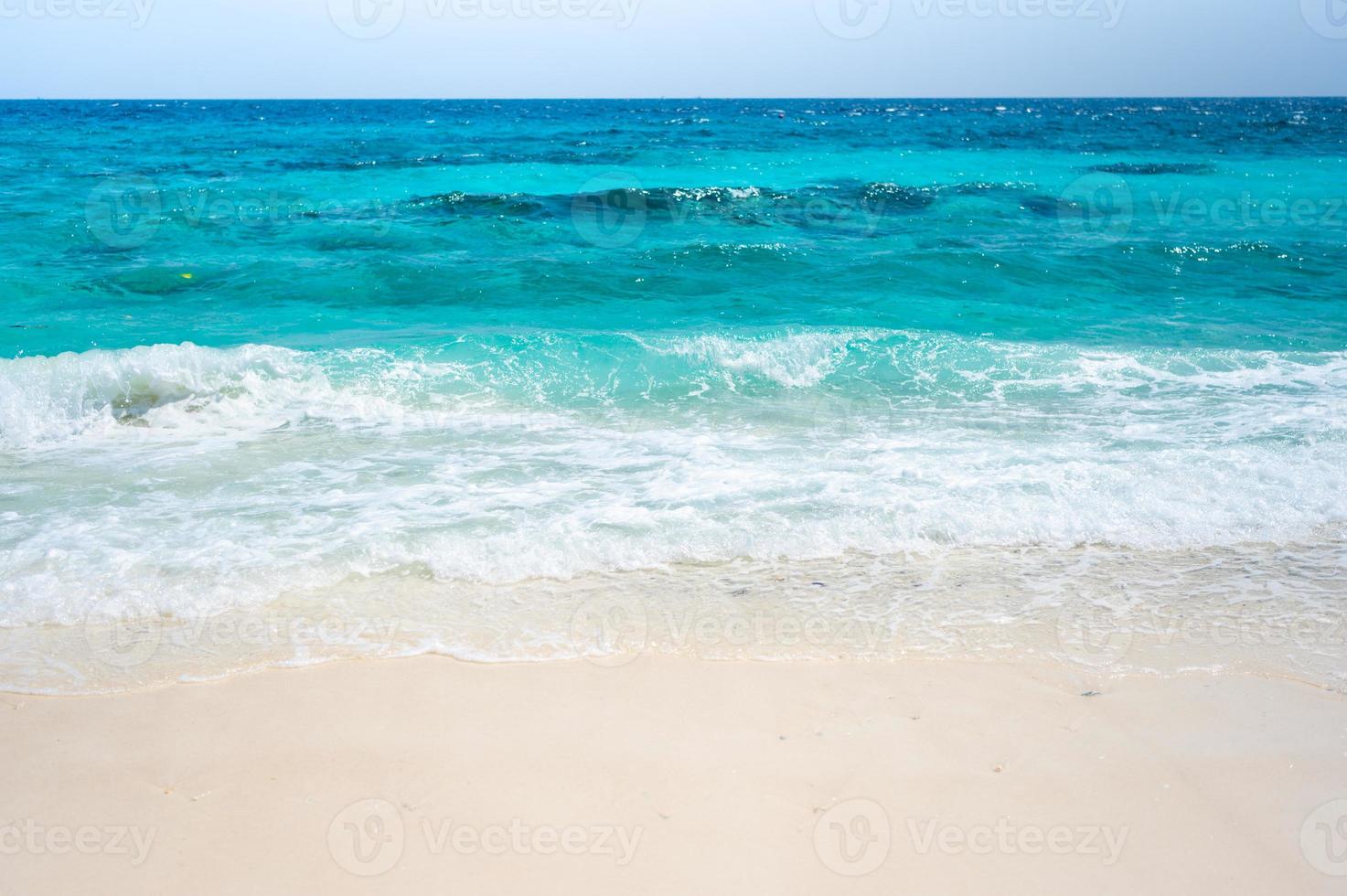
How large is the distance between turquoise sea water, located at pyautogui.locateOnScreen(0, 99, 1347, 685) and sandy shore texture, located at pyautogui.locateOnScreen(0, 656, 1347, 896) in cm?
63

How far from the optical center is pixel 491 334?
9.33 metres

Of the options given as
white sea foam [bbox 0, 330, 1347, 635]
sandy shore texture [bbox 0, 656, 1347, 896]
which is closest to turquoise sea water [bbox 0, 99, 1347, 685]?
white sea foam [bbox 0, 330, 1347, 635]

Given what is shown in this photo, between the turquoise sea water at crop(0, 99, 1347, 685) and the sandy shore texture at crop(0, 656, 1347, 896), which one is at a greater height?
the turquoise sea water at crop(0, 99, 1347, 685)

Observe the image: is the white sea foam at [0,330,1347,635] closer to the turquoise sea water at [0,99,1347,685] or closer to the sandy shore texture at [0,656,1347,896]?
the turquoise sea water at [0,99,1347,685]

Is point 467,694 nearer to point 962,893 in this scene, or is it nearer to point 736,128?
point 962,893

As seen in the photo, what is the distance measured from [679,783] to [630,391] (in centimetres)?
515

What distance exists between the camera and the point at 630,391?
7.93 meters

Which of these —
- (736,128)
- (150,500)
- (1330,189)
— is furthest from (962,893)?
(736,128)

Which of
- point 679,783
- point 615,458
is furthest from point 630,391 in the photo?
point 679,783

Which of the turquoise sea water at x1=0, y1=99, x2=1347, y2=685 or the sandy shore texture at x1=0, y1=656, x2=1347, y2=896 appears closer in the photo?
the sandy shore texture at x1=0, y1=656, x2=1347, y2=896

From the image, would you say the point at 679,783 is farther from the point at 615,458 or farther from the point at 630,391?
the point at 630,391

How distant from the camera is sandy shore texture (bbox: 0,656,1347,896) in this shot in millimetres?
2727

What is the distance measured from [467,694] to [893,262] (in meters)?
10.6

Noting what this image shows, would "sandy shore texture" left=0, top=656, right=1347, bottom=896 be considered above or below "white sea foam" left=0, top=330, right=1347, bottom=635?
below
